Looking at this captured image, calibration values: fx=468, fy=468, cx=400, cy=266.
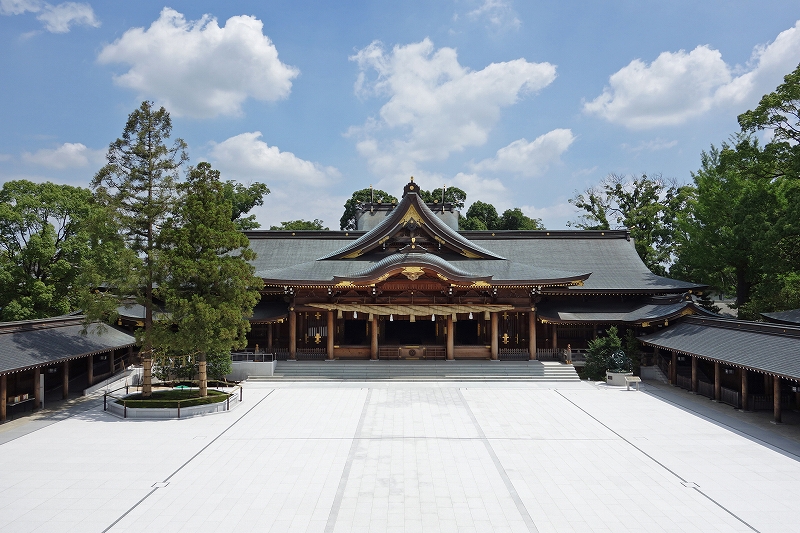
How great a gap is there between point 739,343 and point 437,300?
13.6 metres

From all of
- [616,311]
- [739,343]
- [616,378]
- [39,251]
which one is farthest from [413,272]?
[39,251]

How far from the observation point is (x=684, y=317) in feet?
78.9

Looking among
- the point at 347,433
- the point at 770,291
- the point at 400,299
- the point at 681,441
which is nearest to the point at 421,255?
the point at 400,299

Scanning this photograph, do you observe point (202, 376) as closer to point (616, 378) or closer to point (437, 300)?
point (437, 300)

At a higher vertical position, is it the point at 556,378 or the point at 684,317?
the point at 684,317

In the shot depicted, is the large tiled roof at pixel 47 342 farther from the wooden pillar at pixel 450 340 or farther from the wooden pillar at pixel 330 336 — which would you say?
the wooden pillar at pixel 450 340

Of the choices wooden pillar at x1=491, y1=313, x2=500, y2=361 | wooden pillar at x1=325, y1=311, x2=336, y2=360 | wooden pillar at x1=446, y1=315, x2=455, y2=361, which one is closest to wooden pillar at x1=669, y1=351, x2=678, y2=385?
wooden pillar at x1=491, y1=313, x2=500, y2=361

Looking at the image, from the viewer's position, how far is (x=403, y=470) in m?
12.3

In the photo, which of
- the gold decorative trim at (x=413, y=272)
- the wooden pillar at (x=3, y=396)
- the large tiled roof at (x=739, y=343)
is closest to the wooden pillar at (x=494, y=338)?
the gold decorative trim at (x=413, y=272)

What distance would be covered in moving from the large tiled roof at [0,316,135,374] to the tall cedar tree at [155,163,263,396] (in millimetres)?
3961

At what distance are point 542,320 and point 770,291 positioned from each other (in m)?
13.7

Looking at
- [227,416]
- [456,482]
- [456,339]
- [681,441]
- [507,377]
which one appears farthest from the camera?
[456,339]

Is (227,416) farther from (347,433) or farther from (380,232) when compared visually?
(380,232)

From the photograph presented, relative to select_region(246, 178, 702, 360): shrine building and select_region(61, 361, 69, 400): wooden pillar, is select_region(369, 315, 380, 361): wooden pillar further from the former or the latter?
select_region(61, 361, 69, 400): wooden pillar
